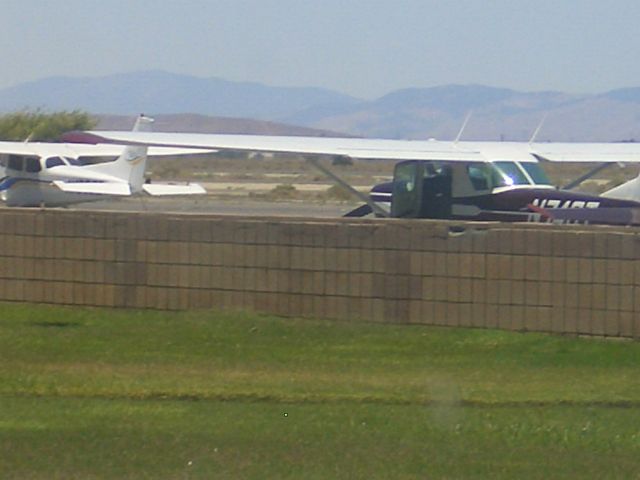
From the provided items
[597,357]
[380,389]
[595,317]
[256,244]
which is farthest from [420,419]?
[256,244]

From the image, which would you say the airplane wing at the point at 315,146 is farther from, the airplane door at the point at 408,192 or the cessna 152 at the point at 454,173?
the airplane door at the point at 408,192

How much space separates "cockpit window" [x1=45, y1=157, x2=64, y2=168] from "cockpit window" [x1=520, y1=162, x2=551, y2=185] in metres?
19.3

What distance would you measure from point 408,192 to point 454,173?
0.79 metres

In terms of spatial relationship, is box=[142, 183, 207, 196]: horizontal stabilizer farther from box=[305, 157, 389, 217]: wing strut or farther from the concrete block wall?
the concrete block wall

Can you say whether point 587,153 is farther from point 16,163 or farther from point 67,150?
point 67,150

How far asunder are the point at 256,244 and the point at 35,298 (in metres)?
2.52

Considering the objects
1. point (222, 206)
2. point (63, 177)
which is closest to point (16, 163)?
point (63, 177)

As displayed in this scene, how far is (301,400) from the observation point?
10.7 meters

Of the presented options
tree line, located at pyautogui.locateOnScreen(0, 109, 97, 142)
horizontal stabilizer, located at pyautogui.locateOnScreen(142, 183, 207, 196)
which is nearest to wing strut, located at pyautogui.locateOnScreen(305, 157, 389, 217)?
horizontal stabilizer, located at pyautogui.locateOnScreen(142, 183, 207, 196)

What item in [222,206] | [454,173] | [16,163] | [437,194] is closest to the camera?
[454,173]

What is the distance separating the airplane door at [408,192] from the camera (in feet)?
73.2

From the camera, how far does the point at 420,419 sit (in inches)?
392

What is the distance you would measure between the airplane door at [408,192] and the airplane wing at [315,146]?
258 millimetres

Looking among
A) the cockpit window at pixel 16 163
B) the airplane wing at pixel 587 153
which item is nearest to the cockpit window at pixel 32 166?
the cockpit window at pixel 16 163
